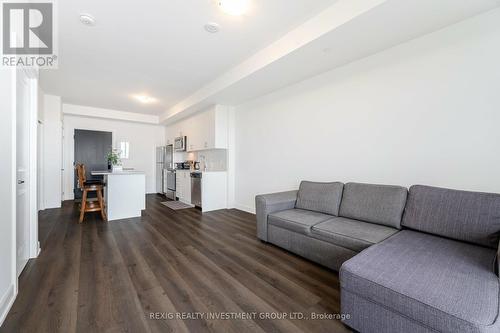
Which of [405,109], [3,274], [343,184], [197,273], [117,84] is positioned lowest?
[197,273]

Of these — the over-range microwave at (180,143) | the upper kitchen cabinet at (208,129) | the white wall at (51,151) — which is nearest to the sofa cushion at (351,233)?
the upper kitchen cabinet at (208,129)

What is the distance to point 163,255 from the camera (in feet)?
8.52

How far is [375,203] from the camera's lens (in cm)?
238

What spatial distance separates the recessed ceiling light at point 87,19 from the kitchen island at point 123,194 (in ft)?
8.26

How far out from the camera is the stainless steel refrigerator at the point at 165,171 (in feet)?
21.4

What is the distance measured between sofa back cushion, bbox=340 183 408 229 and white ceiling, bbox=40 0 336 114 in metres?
2.03

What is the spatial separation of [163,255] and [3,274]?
1306 mm

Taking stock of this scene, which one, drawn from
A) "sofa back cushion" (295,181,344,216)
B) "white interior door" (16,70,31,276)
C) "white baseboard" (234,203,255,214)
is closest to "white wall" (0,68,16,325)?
"white interior door" (16,70,31,276)

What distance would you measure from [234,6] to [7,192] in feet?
8.35

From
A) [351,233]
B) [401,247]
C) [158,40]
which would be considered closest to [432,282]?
[401,247]

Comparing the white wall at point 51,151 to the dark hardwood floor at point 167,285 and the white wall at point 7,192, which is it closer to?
the dark hardwood floor at point 167,285

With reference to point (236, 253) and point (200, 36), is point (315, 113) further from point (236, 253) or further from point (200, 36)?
point (236, 253)

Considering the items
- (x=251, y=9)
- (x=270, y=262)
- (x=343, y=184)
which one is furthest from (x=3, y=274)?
(x=343, y=184)

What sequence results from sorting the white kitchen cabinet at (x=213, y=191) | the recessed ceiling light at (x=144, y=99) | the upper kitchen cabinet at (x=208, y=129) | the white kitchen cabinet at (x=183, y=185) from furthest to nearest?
the white kitchen cabinet at (x=183, y=185) < the recessed ceiling light at (x=144, y=99) < the upper kitchen cabinet at (x=208, y=129) < the white kitchen cabinet at (x=213, y=191)
